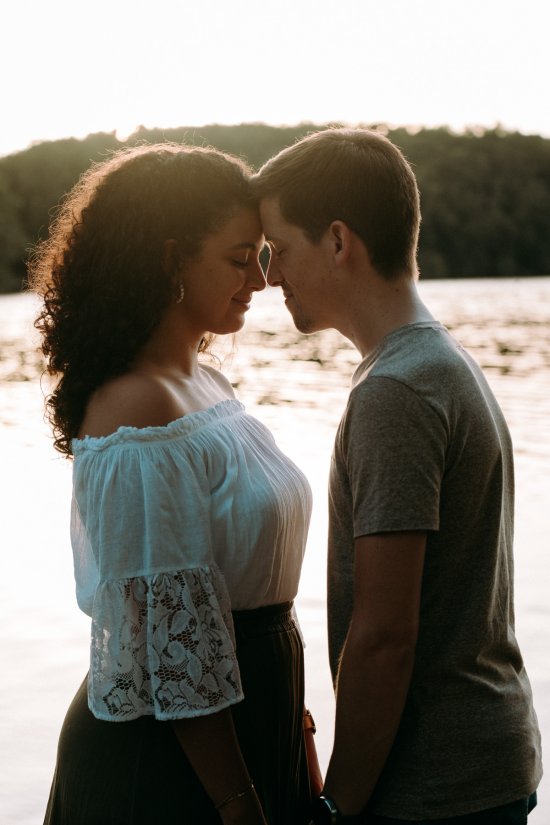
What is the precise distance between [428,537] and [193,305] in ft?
2.13

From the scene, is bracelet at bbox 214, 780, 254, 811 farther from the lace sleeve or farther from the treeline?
the treeline

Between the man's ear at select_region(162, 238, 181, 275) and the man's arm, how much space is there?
639mm

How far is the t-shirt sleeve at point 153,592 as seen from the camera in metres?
1.73

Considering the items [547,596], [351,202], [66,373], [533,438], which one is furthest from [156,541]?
[533,438]

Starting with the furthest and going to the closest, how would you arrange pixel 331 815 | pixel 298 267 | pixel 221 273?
pixel 221 273, pixel 298 267, pixel 331 815

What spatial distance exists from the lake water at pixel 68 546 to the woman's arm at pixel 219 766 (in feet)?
2.26

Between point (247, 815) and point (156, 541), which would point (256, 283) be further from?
point (247, 815)

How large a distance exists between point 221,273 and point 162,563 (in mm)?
569

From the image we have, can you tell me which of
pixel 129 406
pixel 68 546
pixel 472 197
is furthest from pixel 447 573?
pixel 472 197

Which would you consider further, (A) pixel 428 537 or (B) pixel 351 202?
(B) pixel 351 202

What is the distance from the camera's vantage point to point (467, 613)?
1.64 meters

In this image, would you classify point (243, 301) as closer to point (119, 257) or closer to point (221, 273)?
point (221, 273)

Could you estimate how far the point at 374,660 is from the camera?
5.21ft

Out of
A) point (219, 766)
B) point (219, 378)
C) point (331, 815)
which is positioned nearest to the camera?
point (331, 815)
